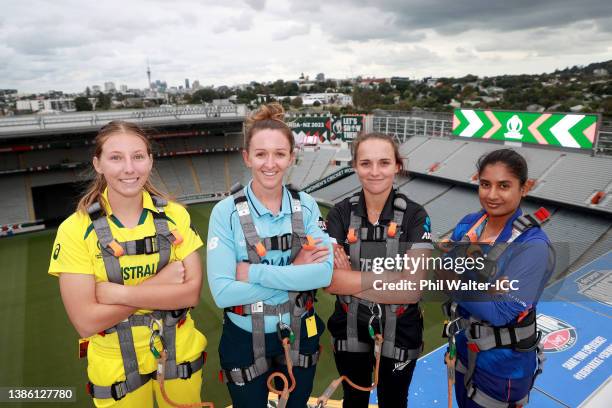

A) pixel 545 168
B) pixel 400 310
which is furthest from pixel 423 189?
pixel 400 310

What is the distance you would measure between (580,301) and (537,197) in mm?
7790

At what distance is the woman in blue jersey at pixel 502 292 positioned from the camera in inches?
96.2

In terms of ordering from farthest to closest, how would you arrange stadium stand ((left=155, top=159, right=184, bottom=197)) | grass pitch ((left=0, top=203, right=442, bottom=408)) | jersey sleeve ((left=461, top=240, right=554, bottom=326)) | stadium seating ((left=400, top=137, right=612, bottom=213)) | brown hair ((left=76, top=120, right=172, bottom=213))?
stadium stand ((left=155, top=159, right=184, bottom=197))
stadium seating ((left=400, top=137, right=612, bottom=213))
grass pitch ((left=0, top=203, right=442, bottom=408))
brown hair ((left=76, top=120, right=172, bottom=213))
jersey sleeve ((left=461, top=240, right=554, bottom=326))

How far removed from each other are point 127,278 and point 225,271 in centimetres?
72

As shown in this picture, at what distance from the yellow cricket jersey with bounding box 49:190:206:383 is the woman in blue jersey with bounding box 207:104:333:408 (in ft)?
0.93

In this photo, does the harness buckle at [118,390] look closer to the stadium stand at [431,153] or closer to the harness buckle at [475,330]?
the harness buckle at [475,330]

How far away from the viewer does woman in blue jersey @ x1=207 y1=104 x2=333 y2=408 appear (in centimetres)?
241

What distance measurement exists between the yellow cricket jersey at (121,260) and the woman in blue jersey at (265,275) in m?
0.28

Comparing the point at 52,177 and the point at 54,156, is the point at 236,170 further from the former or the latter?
the point at 52,177

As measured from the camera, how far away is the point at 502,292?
245 cm

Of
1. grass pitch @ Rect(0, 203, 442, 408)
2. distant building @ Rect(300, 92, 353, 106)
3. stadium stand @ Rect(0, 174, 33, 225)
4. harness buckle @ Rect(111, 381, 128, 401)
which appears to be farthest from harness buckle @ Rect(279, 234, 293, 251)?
distant building @ Rect(300, 92, 353, 106)

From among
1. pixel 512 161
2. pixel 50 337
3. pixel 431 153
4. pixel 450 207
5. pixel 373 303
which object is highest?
pixel 512 161

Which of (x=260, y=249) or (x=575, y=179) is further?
(x=575, y=179)

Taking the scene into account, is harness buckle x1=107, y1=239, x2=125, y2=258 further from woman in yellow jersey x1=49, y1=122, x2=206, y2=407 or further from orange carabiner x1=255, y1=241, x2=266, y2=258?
orange carabiner x1=255, y1=241, x2=266, y2=258
